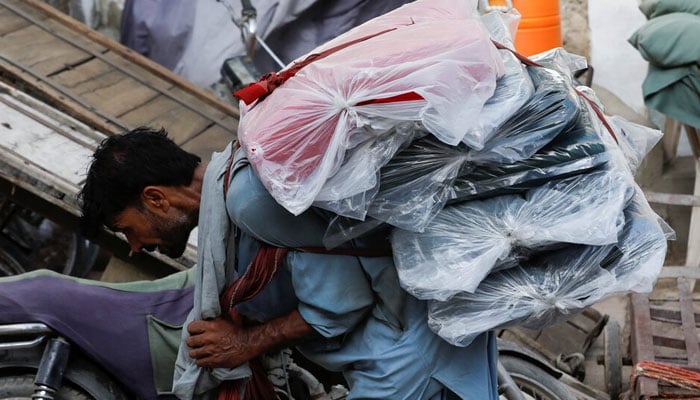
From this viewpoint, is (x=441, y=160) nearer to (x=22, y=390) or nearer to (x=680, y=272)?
(x=22, y=390)

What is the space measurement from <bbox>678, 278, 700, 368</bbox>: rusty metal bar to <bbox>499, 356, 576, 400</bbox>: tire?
22.3 inches

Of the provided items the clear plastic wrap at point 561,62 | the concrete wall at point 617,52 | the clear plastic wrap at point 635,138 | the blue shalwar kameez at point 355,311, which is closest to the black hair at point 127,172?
the blue shalwar kameez at point 355,311

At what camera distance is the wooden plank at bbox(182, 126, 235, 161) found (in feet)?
15.5

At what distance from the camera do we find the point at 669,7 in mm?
5477

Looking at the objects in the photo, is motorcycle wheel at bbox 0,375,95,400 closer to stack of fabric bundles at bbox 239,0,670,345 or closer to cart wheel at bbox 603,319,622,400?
stack of fabric bundles at bbox 239,0,670,345

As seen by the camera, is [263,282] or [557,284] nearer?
[557,284]

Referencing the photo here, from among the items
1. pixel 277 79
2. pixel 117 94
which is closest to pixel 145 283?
pixel 277 79

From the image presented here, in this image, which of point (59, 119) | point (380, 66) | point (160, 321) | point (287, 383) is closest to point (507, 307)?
point (380, 66)

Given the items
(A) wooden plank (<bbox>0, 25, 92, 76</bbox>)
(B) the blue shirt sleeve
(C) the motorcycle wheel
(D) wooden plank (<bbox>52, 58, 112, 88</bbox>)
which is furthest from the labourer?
(A) wooden plank (<bbox>0, 25, 92, 76</bbox>)

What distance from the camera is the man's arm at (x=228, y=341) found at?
2631 millimetres

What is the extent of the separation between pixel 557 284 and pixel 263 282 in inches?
27.5

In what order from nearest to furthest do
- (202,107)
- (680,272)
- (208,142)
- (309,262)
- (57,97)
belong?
(309,262) < (680,272) < (57,97) < (208,142) < (202,107)

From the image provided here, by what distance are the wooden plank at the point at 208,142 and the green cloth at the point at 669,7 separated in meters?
2.36

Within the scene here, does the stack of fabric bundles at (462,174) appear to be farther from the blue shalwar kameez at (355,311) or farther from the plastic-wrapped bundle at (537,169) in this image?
the blue shalwar kameez at (355,311)
